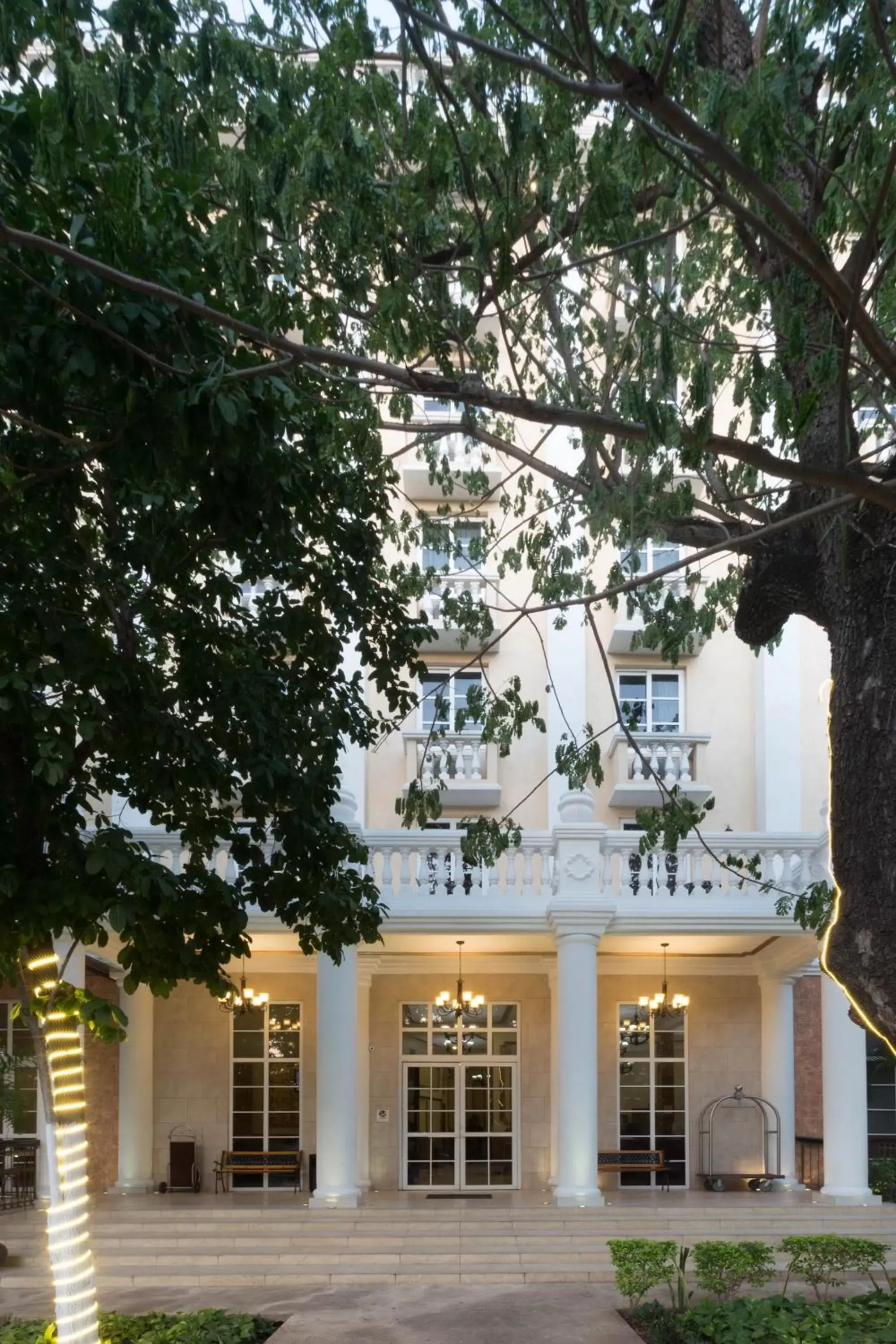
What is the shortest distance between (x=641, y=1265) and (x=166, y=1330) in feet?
11.9

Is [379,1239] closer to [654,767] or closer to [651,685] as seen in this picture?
[654,767]

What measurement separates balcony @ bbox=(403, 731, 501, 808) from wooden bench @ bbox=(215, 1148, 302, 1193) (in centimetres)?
518

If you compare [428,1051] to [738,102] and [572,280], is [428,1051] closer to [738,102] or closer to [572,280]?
[572,280]

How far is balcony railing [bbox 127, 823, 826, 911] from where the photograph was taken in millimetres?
17172

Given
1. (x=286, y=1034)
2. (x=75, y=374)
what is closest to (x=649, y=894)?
(x=286, y=1034)

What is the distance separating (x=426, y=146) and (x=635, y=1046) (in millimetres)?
15279

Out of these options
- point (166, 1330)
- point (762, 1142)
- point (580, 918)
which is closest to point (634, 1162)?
point (762, 1142)

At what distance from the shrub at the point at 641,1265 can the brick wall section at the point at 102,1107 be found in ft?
33.6

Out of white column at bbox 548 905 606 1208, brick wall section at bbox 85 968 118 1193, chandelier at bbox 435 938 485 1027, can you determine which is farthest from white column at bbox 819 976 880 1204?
brick wall section at bbox 85 968 118 1193

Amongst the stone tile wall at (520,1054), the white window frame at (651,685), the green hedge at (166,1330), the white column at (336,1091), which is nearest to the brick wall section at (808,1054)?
the stone tile wall at (520,1054)

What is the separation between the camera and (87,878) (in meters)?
7.64

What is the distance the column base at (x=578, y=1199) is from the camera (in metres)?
16.1

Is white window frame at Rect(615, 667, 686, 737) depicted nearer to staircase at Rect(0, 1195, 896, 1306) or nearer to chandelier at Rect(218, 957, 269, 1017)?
chandelier at Rect(218, 957, 269, 1017)

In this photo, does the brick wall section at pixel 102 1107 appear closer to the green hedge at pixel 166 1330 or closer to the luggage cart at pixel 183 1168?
the luggage cart at pixel 183 1168
